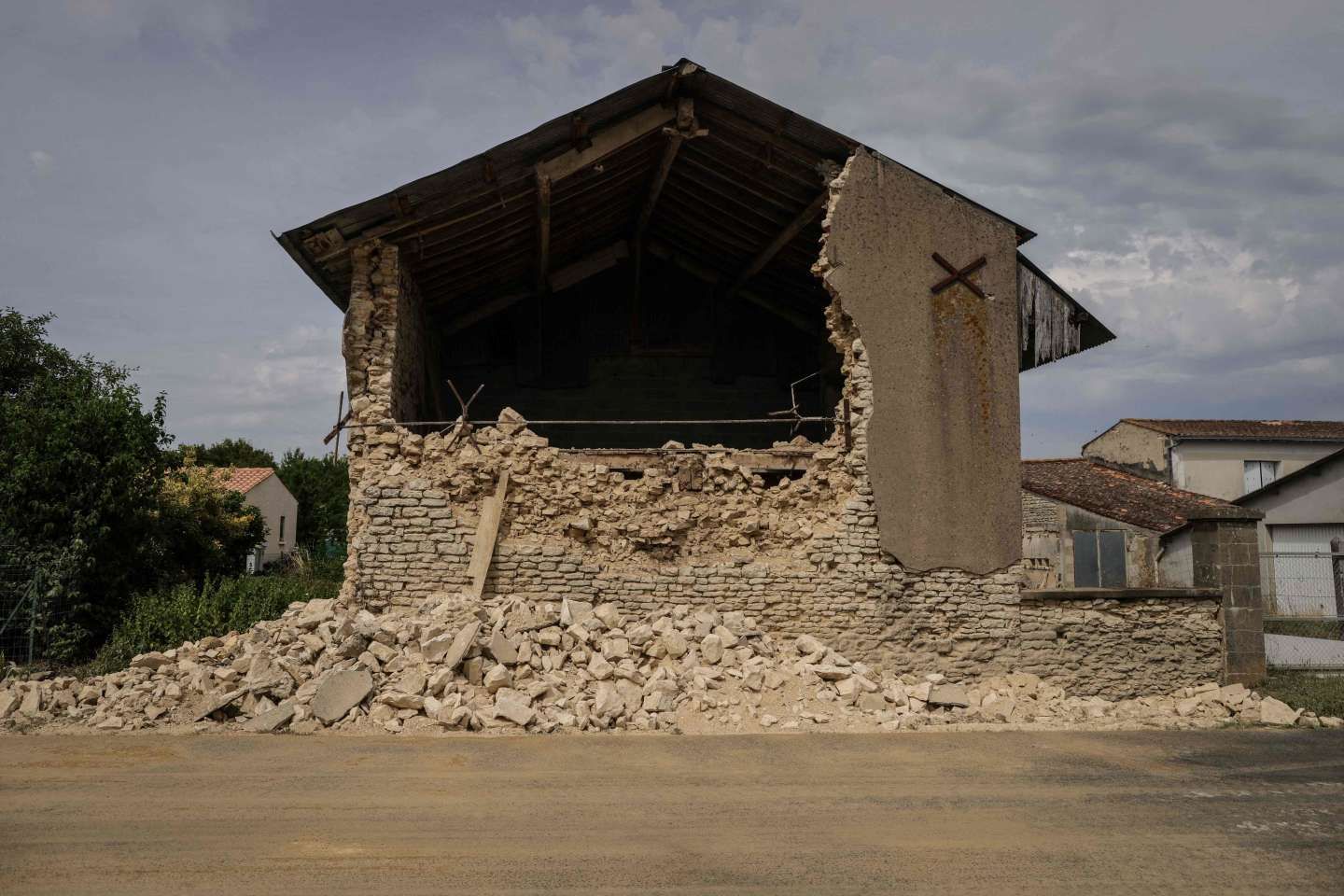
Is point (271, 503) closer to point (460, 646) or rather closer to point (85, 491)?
point (85, 491)

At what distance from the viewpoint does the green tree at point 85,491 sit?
12625 mm

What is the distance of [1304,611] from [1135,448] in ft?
42.7

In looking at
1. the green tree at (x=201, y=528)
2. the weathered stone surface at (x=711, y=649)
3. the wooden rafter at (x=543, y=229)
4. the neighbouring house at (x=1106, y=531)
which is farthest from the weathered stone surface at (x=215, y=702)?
the neighbouring house at (x=1106, y=531)

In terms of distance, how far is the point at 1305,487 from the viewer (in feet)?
68.1

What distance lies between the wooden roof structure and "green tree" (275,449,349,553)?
22354mm

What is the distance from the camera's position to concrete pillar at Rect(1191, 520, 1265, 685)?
38.8 feet

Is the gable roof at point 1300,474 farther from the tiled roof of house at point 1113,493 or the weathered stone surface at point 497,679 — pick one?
the weathered stone surface at point 497,679

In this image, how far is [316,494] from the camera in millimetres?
36938

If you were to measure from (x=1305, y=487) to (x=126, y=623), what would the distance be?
22.8 metres

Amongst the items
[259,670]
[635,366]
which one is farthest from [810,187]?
[259,670]

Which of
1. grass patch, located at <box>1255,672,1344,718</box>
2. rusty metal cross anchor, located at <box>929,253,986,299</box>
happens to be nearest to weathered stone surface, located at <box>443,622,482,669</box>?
rusty metal cross anchor, located at <box>929,253,986,299</box>

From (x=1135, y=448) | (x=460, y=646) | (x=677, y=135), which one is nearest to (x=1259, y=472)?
(x=1135, y=448)

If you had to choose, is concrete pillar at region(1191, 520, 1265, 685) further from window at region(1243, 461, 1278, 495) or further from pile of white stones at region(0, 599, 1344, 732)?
window at region(1243, 461, 1278, 495)

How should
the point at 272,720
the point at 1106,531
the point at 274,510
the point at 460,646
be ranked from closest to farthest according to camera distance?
the point at 272,720 → the point at 460,646 → the point at 1106,531 → the point at 274,510
